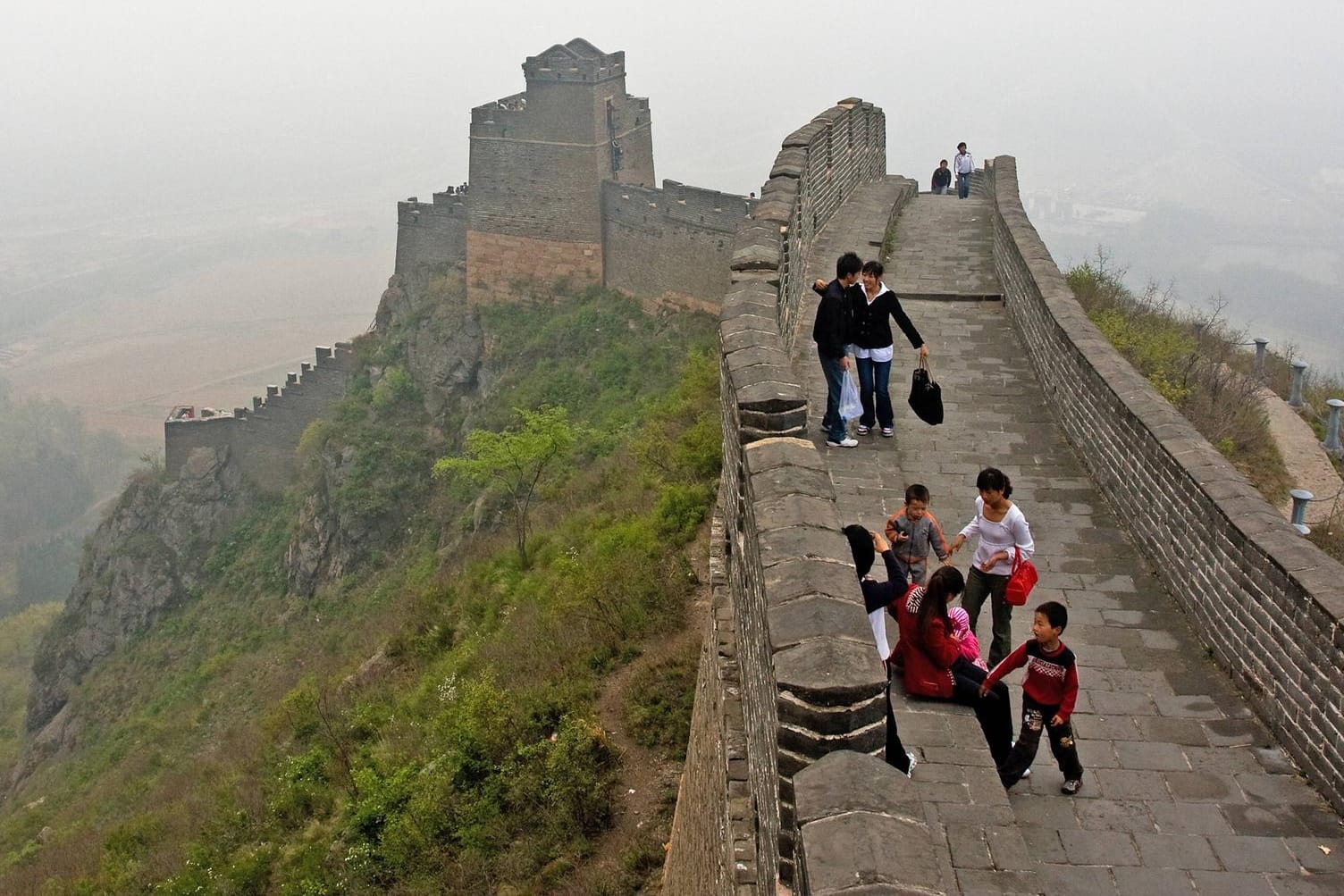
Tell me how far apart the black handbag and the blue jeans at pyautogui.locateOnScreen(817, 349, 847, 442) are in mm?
410

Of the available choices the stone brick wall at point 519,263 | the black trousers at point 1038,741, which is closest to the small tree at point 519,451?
the stone brick wall at point 519,263

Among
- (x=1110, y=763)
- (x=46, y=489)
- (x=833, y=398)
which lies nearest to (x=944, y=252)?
(x=833, y=398)

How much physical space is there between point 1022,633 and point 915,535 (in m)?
0.88

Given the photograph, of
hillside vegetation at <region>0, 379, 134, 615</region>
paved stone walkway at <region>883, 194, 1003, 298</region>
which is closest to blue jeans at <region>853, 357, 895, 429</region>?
paved stone walkway at <region>883, 194, 1003, 298</region>

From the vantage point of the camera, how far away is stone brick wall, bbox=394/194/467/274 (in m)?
30.0

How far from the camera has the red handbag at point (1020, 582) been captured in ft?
16.5

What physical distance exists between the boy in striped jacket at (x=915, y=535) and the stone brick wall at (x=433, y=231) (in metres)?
25.9

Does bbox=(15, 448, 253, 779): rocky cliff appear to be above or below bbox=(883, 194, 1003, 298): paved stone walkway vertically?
below

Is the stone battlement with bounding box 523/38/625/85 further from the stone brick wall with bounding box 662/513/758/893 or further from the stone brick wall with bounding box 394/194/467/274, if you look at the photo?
the stone brick wall with bounding box 662/513/758/893

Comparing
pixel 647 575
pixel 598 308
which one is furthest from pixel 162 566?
pixel 647 575

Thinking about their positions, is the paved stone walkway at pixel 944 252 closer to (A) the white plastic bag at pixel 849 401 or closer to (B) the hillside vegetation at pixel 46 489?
(A) the white plastic bag at pixel 849 401

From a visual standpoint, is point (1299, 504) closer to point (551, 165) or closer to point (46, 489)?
point (551, 165)

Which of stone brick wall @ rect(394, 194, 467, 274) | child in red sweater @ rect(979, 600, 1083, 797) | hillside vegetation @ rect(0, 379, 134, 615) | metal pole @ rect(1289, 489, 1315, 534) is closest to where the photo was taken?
child in red sweater @ rect(979, 600, 1083, 797)

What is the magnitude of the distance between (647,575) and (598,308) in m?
18.2
